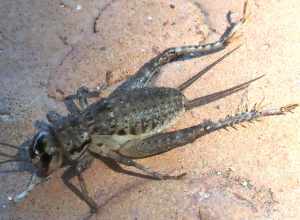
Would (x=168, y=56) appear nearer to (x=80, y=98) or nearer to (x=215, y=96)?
(x=215, y=96)

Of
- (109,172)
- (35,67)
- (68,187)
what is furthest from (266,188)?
(35,67)

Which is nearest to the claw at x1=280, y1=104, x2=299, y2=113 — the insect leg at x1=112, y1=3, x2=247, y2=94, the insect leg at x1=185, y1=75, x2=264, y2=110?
the insect leg at x1=185, y1=75, x2=264, y2=110

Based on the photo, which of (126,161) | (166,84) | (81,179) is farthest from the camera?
(166,84)

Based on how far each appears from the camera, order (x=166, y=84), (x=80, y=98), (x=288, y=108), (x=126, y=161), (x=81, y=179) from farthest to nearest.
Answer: (x=166, y=84) < (x=80, y=98) < (x=288, y=108) < (x=126, y=161) < (x=81, y=179)

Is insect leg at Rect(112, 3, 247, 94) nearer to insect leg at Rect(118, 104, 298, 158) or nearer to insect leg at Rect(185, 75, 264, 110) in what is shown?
insect leg at Rect(185, 75, 264, 110)

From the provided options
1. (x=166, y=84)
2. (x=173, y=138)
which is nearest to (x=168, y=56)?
(x=166, y=84)

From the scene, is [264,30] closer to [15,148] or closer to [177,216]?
[177,216]
